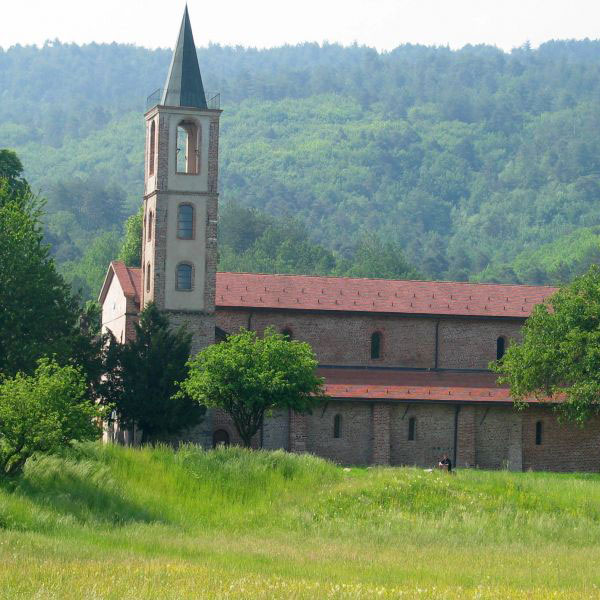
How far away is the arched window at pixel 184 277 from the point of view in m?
61.4

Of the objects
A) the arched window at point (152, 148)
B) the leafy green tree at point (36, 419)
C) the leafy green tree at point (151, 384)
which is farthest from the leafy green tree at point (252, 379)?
the leafy green tree at point (36, 419)

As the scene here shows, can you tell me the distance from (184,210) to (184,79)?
5861 mm

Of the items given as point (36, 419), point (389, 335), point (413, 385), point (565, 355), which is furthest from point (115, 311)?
point (36, 419)

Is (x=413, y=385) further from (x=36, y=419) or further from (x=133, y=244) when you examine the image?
(x=133, y=244)

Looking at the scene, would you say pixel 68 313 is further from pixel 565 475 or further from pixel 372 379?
pixel 565 475

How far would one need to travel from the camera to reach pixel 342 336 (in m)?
64.2

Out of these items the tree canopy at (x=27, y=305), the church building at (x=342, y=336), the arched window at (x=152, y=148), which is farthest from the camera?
the arched window at (x=152, y=148)

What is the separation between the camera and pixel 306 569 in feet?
99.7

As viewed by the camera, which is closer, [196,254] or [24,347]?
[24,347]

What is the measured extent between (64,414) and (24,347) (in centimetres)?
1476

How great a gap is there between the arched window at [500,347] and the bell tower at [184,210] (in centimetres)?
1367

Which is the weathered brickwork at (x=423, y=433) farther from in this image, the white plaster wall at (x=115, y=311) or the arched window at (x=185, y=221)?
the white plaster wall at (x=115, y=311)

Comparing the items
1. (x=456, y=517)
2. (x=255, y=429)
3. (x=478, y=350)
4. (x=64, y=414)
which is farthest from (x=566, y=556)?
(x=478, y=350)

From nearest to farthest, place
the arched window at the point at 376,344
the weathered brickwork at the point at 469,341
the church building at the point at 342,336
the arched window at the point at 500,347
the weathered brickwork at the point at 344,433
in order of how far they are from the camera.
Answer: the weathered brickwork at the point at 344,433 → the church building at the point at 342,336 → the arched window at the point at 376,344 → the weathered brickwork at the point at 469,341 → the arched window at the point at 500,347
